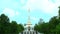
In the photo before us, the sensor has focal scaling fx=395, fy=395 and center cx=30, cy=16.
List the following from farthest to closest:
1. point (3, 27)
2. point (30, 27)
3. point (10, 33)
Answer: point (30, 27), point (10, 33), point (3, 27)

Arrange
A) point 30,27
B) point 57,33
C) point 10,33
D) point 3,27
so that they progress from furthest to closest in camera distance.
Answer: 1. point 30,27
2. point 10,33
3. point 3,27
4. point 57,33

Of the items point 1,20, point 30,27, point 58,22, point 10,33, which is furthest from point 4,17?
point 30,27

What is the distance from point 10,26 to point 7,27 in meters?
6.09

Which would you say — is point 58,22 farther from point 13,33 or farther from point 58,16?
point 13,33

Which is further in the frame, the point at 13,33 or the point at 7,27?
the point at 13,33

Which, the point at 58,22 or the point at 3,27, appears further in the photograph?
the point at 3,27

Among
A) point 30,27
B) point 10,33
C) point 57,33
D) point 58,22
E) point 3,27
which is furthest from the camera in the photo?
point 30,27

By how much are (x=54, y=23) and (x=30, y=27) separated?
9226 cm

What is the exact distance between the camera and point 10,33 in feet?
371

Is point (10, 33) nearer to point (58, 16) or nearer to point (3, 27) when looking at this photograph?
point (3, 27)

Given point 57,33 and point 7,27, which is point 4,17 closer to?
point 7,27

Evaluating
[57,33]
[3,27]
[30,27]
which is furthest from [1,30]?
[30,27]

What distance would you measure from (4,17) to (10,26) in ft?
30.6

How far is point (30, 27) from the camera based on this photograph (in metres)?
194
